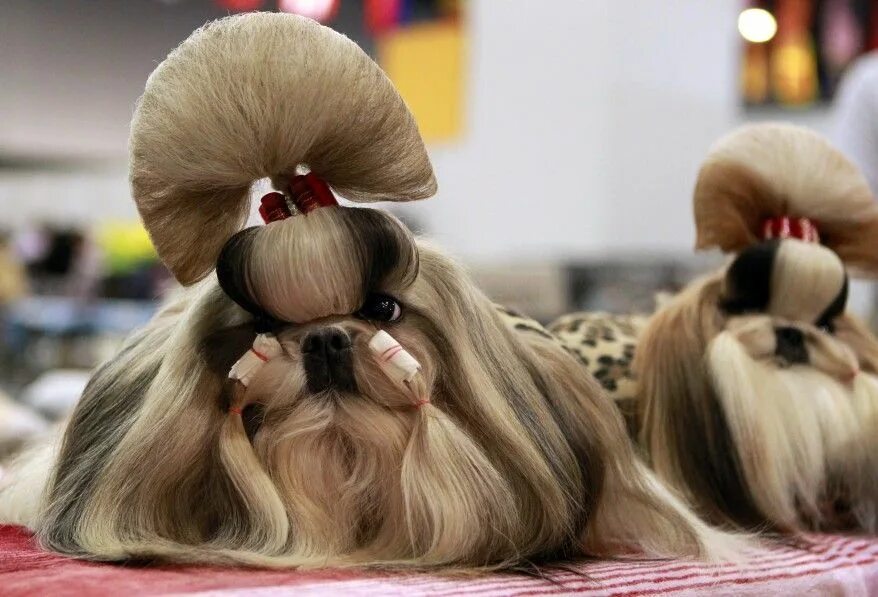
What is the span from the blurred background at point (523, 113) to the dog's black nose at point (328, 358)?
355cm

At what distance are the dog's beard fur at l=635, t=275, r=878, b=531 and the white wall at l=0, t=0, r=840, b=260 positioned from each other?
3.37 m

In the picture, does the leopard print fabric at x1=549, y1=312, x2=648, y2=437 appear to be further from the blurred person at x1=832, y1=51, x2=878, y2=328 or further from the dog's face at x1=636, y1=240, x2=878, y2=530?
the blurred person at x1=832, y1=51, x2=878, y2=328

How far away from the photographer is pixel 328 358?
110 centimetres

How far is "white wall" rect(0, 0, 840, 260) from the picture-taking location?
4832 millimetres

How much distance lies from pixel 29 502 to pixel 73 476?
18cm

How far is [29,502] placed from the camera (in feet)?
4.33

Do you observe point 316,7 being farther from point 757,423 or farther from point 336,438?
point 336,438

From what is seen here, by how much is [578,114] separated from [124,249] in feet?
7.15

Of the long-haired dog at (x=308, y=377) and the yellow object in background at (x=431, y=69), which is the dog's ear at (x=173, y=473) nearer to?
the long-haired dog at (x=308, y=377)

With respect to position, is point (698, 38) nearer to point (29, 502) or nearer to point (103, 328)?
point (103, 328)

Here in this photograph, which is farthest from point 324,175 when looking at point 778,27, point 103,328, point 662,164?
point 778,27

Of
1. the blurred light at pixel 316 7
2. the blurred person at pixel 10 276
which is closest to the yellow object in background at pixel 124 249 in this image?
the blurred person at pixel 10 276

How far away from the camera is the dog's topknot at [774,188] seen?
149 centimetres

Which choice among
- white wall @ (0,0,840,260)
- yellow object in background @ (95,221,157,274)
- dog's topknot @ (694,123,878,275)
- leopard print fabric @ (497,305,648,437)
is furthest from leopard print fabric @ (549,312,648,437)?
yellow object in background @ (95,221,157,274)
